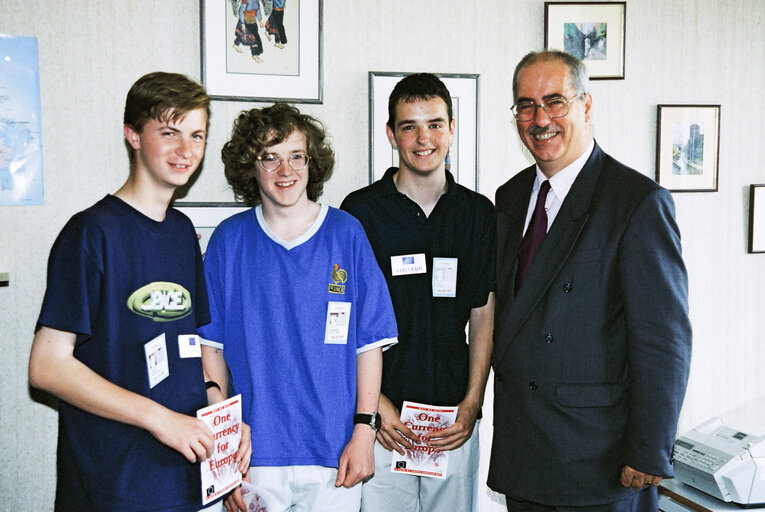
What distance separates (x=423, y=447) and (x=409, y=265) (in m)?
0.67

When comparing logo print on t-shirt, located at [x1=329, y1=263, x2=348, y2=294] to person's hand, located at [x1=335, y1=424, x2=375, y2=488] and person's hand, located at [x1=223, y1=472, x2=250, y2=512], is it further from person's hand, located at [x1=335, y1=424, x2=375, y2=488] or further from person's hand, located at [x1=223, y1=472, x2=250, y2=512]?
person's hand, located at [x1=223, y1=472, x2=250, y2=512]

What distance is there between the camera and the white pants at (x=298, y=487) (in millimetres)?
1955

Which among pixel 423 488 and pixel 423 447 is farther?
pixel 423 488

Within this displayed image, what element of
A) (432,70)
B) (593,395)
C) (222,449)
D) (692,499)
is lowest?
(692,499)

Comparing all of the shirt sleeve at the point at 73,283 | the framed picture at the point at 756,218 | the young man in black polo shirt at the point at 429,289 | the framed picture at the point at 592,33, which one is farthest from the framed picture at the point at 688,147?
the shirt sleeve at the point at 73,283

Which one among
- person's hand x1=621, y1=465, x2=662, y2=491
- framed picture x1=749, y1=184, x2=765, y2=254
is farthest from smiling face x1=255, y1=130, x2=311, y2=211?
framed picture x1=749, y1=184, x2=765, y2=254

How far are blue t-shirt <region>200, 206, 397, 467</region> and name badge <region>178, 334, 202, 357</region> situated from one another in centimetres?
20

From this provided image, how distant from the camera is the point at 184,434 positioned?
1.65 metres

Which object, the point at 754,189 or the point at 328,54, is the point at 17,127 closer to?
the point at 328,54

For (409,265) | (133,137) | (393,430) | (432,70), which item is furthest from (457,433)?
(432,70)

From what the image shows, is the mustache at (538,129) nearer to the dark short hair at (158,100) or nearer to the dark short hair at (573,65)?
the dark short hair at (573,65)

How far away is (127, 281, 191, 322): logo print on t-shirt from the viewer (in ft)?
5.48

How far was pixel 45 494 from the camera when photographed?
2475 millimetres

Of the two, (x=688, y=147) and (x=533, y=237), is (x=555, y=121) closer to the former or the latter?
(x=533, y=237)
